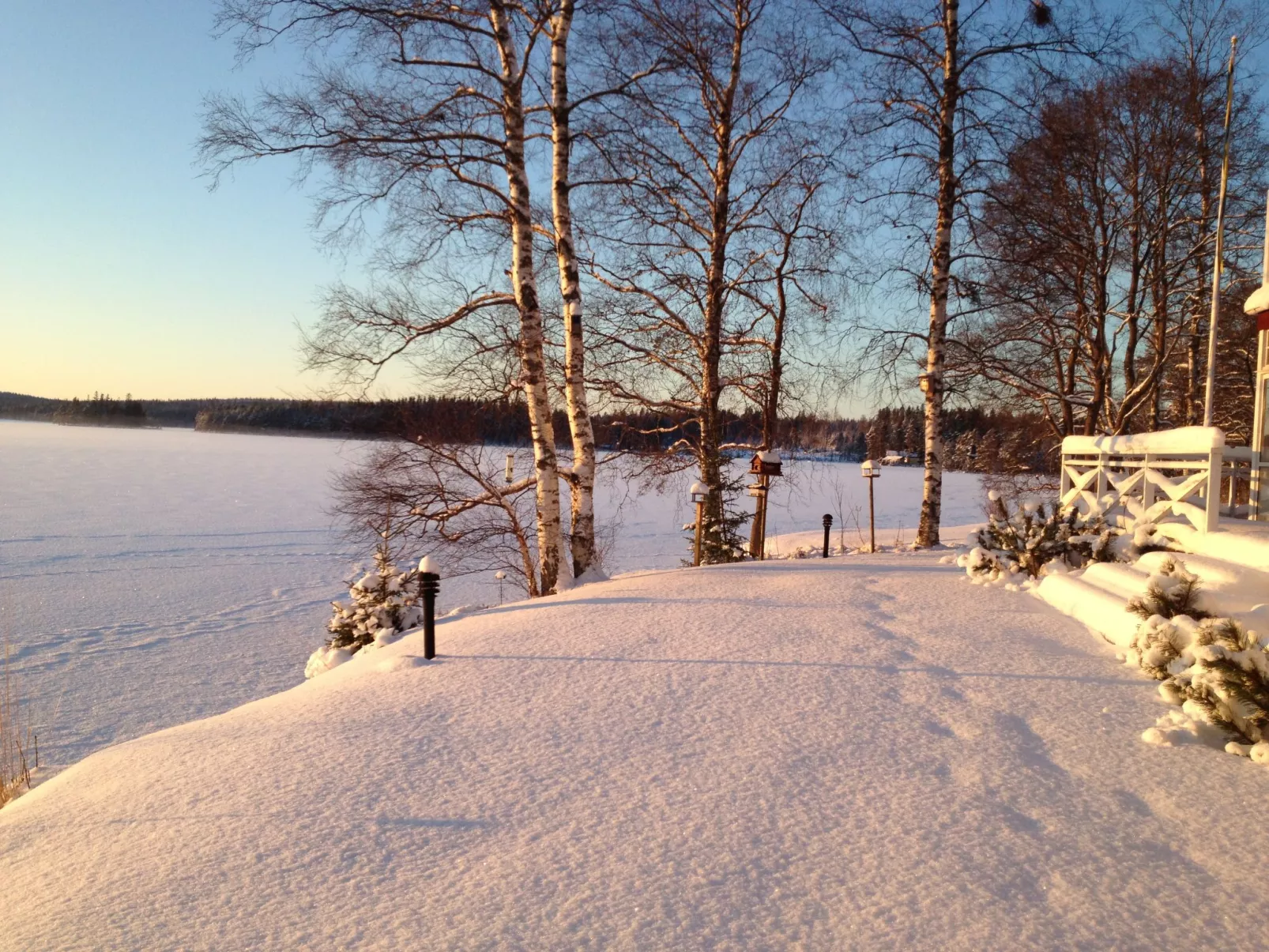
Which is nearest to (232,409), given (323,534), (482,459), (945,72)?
(323,534)

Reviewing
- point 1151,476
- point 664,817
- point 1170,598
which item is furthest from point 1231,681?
point 1151,476

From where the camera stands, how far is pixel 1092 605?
16.5 feet

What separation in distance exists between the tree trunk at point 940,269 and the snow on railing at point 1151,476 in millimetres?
1606

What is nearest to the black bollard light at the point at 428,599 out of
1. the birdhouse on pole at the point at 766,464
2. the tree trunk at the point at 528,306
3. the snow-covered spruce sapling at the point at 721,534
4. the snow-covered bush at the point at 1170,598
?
the tree trunk at the point at 528,306

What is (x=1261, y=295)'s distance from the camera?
707 centimetres

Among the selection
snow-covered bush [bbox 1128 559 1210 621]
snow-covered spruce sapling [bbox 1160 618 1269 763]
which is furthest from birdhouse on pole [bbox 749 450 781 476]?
snow-covered spruce sapling [bbox 1160 618 1269 763]

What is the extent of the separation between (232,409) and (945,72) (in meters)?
83.6

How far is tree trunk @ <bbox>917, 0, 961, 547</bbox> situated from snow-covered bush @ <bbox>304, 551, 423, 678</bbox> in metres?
6.77

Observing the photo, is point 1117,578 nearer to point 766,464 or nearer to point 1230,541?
point 1230,541

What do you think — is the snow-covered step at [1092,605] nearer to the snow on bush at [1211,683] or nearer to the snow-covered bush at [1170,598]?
the snow-covered bush at [1170,598]

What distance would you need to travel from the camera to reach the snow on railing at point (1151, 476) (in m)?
6.00

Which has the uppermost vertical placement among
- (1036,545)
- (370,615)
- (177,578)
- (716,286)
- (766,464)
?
(716,286)

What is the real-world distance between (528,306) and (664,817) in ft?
20.0

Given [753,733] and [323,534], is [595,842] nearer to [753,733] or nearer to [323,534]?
[753,733]
